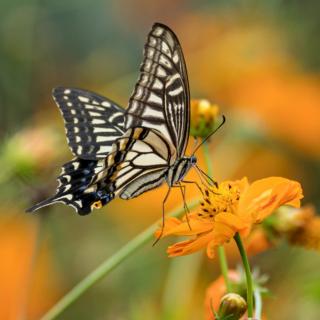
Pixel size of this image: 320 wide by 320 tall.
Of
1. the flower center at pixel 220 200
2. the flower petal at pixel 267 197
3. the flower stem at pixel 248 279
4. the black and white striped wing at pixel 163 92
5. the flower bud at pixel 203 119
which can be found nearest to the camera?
the flower stem at pixel 248 279

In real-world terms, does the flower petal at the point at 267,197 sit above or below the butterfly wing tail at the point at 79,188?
below

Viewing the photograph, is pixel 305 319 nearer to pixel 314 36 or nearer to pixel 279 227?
pixel 279 227

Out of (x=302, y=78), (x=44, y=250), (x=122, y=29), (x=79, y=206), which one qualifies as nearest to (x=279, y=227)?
(x=79, y=206)

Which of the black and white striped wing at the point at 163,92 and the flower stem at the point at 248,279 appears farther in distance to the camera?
the black and white striped wing at the point at 163,92

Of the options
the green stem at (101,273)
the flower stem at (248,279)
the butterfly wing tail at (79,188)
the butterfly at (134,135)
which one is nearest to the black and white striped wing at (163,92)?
the butterfly at (134,135)

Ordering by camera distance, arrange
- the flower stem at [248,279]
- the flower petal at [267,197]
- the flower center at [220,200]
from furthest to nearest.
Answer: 1. the flower center at [220,200]
2. the flower petal at [267,197]
3. the flower stem at [248,279]

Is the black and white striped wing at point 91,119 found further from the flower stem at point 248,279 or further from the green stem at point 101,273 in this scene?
the flower stem at point 248,279

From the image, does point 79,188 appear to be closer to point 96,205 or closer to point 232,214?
point 96,205
